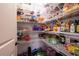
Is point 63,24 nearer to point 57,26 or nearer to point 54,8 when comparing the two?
point 57,26

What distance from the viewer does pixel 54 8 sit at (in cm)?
154

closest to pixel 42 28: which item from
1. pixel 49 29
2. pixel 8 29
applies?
pixel 49 29

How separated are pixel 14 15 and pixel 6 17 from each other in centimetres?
11

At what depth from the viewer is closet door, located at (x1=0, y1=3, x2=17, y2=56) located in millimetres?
1435

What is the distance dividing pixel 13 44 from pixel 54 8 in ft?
2.02

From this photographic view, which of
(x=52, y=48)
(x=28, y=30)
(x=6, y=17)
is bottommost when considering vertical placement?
(x=52, y=48)

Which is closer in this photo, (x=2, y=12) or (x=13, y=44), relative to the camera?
(x=2, y=12)

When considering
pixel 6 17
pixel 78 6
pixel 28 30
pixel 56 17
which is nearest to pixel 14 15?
pixel 6 17

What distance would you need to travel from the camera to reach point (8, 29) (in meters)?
1.58

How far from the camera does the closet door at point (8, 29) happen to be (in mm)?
1435

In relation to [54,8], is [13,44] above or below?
below

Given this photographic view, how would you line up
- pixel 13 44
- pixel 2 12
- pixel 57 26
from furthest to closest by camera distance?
pixel 13 44, pixel 57 26, pixel 2 12

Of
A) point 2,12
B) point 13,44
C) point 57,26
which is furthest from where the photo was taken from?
point 13,44

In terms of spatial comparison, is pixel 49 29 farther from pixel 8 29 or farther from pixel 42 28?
pixel 8 29
